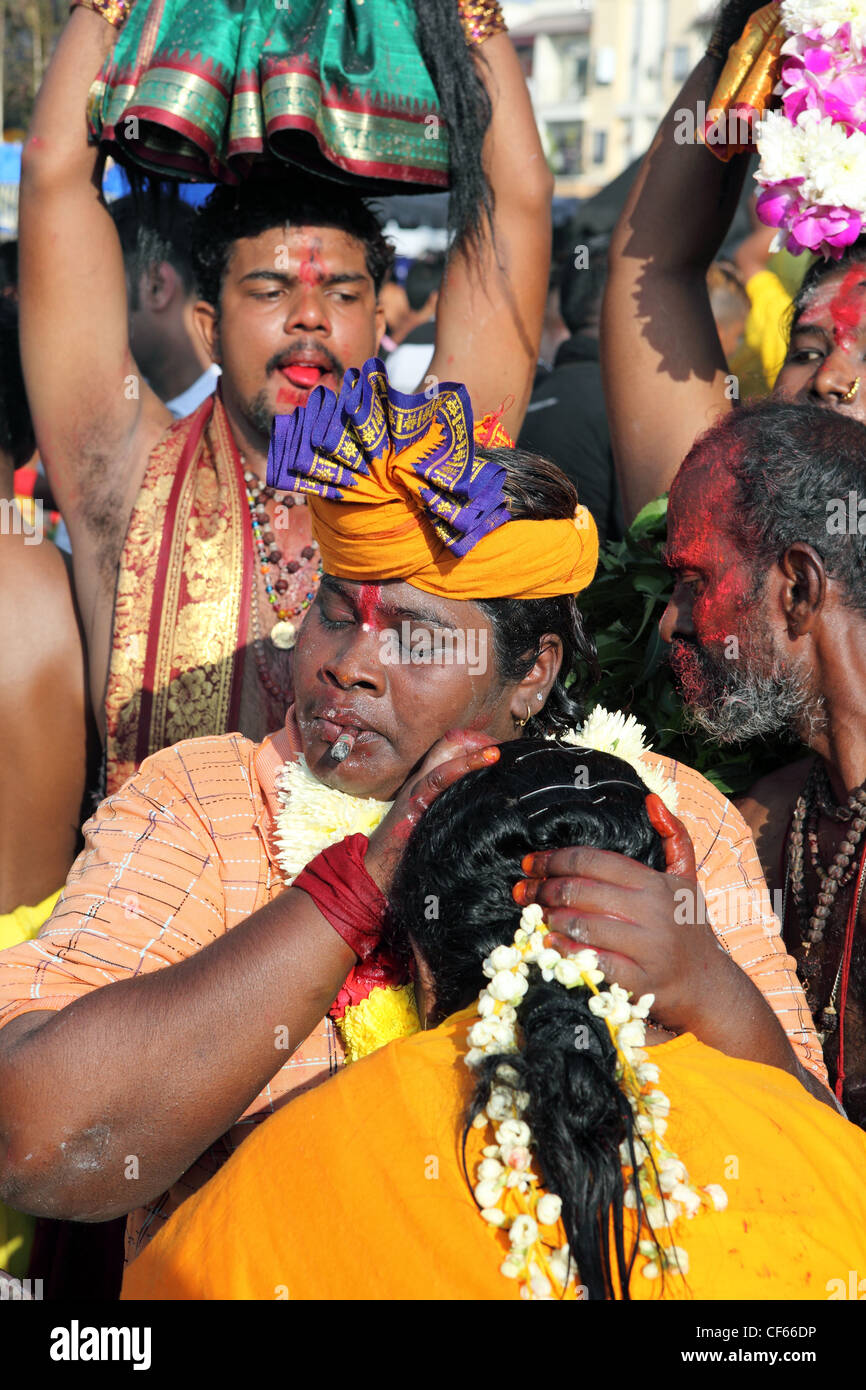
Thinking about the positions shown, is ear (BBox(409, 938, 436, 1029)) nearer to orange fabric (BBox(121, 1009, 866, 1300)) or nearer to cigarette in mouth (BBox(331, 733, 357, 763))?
orange fabric (BBox(121, 1009, 866, 1300))

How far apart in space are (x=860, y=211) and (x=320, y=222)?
4.31 feet

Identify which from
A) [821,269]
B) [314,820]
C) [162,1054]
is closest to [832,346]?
[821,269]

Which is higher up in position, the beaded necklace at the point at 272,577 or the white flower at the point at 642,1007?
the beaded necklace at the point at 272,577

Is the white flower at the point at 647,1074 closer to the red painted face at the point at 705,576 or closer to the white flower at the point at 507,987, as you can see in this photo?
the white flower at the point at 507,987

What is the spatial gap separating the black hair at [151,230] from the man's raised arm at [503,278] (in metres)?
0.98

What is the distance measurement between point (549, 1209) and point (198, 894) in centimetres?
90

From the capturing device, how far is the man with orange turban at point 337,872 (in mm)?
1865

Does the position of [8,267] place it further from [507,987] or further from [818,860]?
[507,987]

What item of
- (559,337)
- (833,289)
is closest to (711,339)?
(833,289)

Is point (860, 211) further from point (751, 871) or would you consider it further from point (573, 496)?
point (751, 871)

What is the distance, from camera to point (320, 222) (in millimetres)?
3506

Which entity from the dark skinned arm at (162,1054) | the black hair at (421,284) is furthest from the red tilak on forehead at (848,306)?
the black hair at (421,284)

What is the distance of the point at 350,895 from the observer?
193cm
